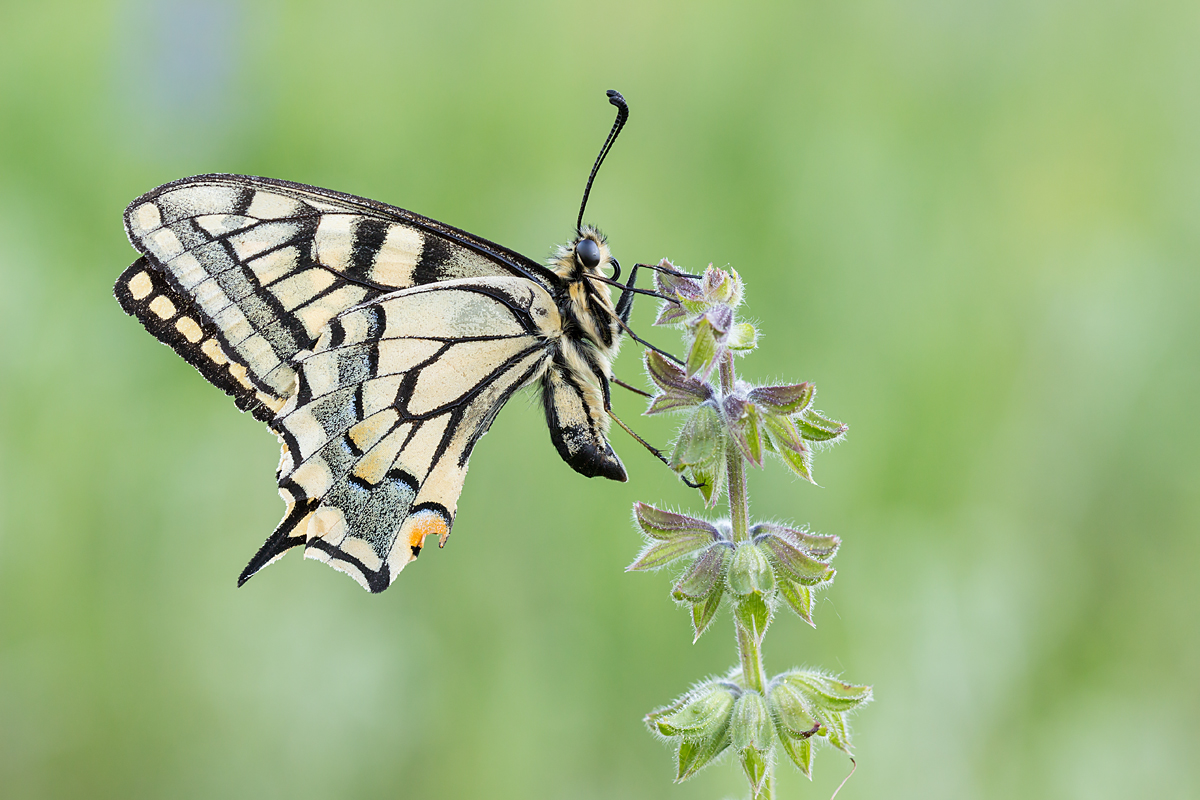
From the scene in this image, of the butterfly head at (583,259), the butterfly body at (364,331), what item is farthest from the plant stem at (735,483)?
the butterfly head at (583,259)

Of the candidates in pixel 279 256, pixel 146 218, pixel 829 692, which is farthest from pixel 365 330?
pixel 829 692

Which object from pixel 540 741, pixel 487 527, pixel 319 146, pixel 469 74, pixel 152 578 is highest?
pixel 469 74

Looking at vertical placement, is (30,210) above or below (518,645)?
above

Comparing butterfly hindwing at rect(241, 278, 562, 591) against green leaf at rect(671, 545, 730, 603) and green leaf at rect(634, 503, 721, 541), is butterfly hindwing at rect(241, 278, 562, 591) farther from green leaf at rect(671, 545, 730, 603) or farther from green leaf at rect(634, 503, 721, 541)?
green leaf at rect(671, 545, 730, 603)

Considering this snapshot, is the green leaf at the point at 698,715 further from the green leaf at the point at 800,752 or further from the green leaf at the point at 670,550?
the green leaf at the point at 670,550

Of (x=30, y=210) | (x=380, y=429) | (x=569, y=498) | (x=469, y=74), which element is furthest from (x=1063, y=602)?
(x=30, y=210)

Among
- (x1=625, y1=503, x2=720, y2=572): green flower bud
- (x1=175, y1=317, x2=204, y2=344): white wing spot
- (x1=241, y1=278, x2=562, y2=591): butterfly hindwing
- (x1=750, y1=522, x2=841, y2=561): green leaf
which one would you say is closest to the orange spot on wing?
(x1=241, y1=278, x2=562, y2=591): butterfly hindwing

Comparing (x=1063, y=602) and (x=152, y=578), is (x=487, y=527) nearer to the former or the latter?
(x=152, y=578)
